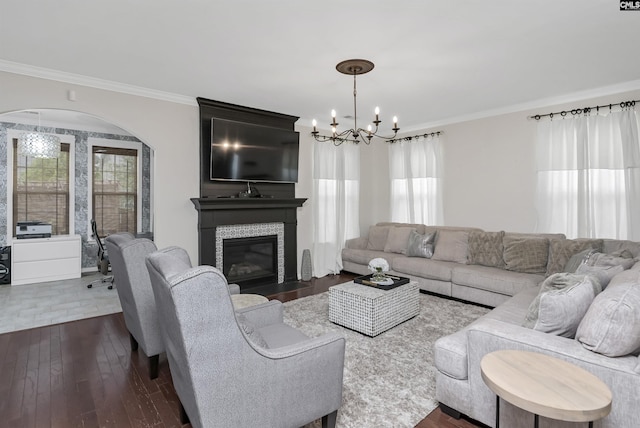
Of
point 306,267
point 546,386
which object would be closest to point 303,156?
point 306,267

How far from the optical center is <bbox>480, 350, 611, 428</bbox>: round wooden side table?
1.16 m

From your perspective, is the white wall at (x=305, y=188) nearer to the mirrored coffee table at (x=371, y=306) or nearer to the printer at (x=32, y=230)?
the mirrored coffee table at (x=371, y=306)

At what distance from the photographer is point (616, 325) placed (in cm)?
152

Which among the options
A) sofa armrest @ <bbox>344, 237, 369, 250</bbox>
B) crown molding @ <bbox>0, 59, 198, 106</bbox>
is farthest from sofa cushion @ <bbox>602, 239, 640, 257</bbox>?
crown molding @ <bbox>0, 59, 198, 106</bbox>

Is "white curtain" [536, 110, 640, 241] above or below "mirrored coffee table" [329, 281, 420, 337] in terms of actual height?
above

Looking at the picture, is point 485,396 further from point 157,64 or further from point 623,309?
point 157,64

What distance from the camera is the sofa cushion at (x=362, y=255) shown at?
5.27m

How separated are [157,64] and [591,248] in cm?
489

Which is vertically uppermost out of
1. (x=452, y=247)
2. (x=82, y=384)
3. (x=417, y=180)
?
(x=417, y=180)

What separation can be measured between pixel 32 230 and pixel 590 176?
314 inches

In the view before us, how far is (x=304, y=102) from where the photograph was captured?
4.46 metres

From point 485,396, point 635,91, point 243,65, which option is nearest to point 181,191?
point 243,65

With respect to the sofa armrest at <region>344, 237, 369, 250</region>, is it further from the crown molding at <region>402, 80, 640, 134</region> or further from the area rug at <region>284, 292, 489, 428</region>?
the crown molding at <region>402, 80, 640, 134</region>

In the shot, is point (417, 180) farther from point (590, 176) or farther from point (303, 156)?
point (590, 176)
